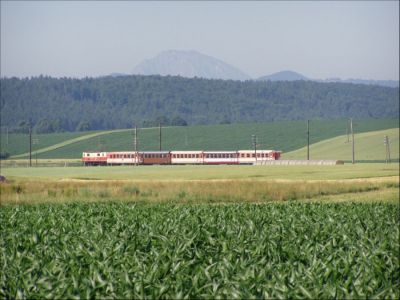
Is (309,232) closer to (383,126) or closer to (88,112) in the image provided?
(383,126)

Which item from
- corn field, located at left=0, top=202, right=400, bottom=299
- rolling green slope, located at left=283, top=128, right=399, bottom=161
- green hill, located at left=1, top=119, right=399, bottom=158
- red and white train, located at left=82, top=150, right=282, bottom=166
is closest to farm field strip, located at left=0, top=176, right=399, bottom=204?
corn field, located at left=0, top=202, right=400, bottom=299

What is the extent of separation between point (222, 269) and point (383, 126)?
496ft

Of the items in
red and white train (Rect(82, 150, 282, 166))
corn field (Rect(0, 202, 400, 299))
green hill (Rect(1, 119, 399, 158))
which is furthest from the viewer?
green hill (Rect(1, 119, 399, 158))

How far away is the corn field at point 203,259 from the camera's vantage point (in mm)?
13594

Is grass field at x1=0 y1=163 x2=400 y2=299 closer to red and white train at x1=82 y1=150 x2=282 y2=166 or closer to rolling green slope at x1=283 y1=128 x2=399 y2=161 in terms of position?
red and white train at x1=82 y1=150 x2=282 y2=166

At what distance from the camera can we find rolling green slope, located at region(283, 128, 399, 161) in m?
128

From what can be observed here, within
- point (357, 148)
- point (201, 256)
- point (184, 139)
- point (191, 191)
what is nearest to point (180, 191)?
point (191, 191)

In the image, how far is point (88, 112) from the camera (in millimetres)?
196750

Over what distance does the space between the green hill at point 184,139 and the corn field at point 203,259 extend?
3392 inches

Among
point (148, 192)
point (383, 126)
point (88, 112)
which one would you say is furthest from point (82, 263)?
point (88, 112)

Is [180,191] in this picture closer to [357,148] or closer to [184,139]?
[184,139]

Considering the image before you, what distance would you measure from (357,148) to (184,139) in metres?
31.4

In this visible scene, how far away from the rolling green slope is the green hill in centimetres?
215

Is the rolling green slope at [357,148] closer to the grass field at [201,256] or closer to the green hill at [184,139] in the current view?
the green hill at [184,139]
